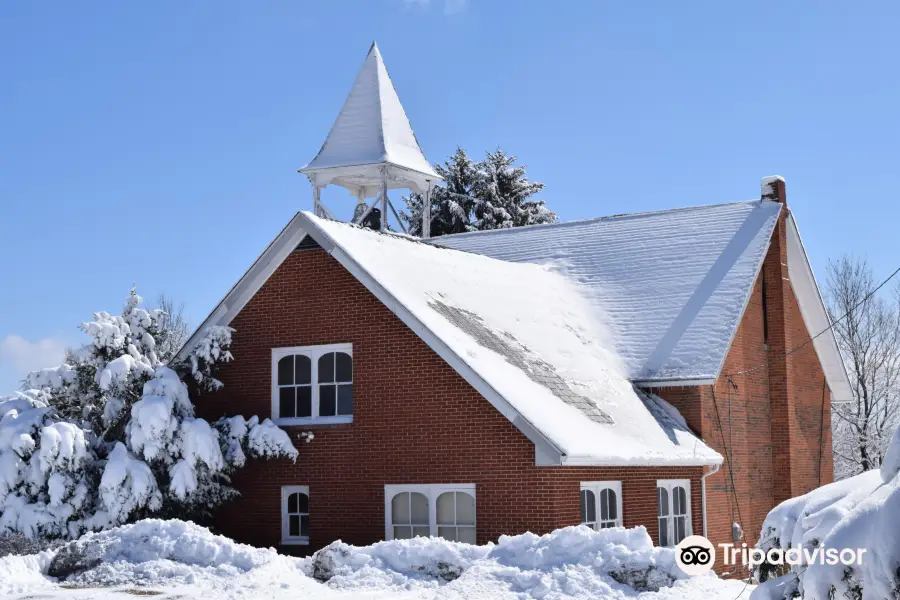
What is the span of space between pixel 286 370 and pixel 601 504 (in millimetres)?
6252

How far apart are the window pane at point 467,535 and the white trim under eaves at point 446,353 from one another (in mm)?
1826

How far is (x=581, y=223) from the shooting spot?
31.8 meters

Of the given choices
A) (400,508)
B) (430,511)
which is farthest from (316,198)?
(430,511)

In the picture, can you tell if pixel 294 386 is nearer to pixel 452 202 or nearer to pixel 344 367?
pixel 344 367

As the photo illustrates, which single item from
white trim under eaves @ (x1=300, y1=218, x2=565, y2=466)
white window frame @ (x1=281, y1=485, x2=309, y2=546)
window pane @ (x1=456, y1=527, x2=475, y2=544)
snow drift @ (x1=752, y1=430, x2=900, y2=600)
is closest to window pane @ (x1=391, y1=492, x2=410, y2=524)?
window pane @ (x1=456, y1=527, x2=475, y2=544)

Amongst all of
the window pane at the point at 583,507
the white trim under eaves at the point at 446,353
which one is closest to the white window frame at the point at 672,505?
the window pane at the point at 583,507

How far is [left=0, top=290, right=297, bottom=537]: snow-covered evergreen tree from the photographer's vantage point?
2020 centimetres

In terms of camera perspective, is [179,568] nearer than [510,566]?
No

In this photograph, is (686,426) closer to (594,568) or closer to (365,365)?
(365,365)

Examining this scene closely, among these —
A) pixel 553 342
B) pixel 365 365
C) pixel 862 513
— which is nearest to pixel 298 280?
pixel 365 365

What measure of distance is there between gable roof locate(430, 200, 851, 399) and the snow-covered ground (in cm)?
880

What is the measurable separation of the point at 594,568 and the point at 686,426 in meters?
8.80

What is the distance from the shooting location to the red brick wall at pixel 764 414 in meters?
24.6

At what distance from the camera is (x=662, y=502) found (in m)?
22.8
